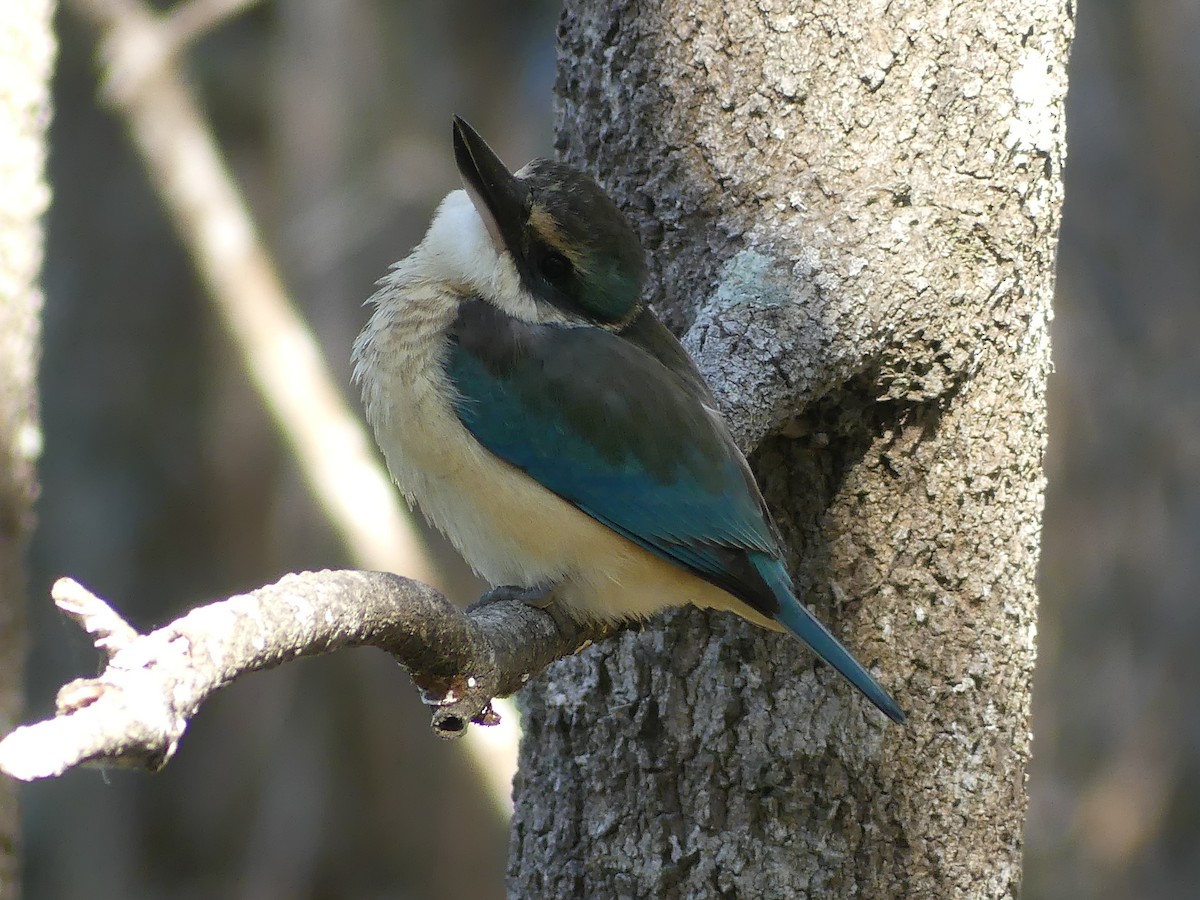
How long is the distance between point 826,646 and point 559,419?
0.83m

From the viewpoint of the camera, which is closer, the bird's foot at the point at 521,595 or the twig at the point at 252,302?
the bird's foot at the point at 521,595

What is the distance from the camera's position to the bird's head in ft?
9.51

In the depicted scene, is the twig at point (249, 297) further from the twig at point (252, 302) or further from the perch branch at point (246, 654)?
the perch branch at point (246, 654)

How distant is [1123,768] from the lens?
6797 millimetres

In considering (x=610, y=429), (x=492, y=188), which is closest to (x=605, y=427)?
(x=610, y=429)

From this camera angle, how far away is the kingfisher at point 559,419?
9.36 ft

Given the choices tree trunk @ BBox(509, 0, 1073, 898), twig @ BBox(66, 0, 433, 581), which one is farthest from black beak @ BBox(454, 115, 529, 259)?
twig @ BBox(66, 0, 433, 581)

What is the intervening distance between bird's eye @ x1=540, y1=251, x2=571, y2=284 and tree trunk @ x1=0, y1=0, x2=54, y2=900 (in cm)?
119

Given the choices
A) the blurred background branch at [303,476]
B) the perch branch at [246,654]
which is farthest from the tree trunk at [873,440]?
the blurred background branch at [303,476]

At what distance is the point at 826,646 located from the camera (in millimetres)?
2514

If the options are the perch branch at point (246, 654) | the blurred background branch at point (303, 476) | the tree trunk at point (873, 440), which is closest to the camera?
the perch branch at point (246, 654)

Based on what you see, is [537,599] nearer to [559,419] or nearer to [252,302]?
[559,419]

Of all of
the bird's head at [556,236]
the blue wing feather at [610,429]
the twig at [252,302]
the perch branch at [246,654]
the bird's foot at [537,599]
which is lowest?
the perch branch at [246,654]

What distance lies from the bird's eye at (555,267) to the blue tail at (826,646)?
0.89 meters
